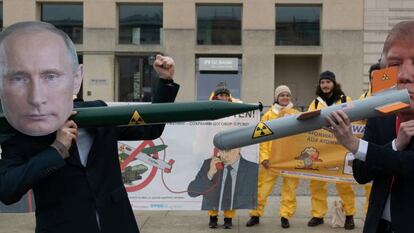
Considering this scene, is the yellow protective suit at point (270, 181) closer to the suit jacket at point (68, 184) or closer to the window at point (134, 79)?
the suit jacket at point (68, 184)

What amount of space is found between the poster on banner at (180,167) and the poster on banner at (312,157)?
520 millimetres

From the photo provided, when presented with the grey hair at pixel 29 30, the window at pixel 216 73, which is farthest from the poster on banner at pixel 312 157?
the window at pixel 216 73

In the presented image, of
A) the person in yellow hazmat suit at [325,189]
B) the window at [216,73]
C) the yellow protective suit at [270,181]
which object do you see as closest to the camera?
the person in yellow hazmat suit at [325,189]

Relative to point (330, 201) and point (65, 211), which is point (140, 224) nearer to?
point (330, 201)

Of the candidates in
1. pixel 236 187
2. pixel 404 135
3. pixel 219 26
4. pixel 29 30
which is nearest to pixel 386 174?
pixel 404 135

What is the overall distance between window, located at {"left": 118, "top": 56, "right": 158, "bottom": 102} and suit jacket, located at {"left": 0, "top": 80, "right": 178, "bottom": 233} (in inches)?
862

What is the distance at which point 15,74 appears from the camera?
1994 mm

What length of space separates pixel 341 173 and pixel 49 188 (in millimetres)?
5068

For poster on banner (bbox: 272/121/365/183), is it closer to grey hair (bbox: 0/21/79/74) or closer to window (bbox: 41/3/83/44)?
grey hair (bbox: 0/21/79/74)

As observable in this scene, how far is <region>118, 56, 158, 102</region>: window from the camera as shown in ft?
80.2

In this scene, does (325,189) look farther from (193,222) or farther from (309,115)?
(309,115)

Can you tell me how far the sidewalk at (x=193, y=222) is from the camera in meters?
6.39

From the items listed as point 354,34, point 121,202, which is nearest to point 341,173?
point 121,202

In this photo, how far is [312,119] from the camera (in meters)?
2.40
